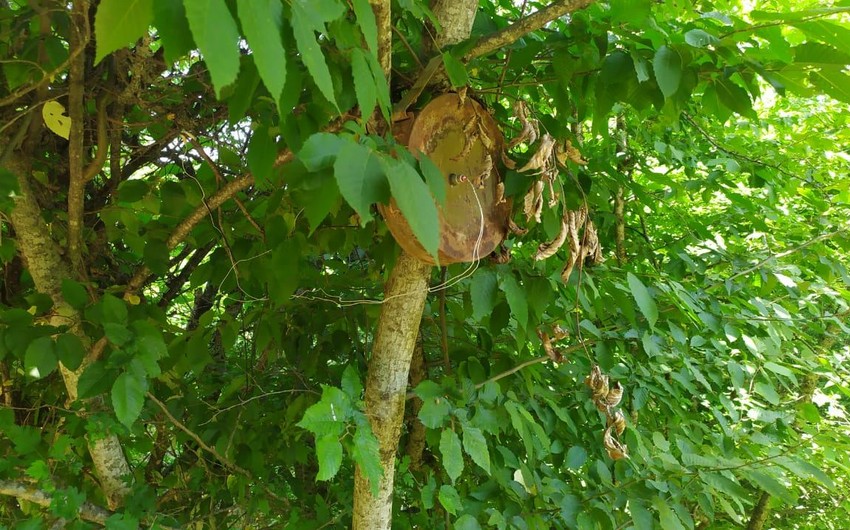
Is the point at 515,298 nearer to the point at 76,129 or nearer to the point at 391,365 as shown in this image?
the point at 391,365

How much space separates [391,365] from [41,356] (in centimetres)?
80

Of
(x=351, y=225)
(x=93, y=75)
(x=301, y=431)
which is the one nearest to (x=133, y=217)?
(x=93, y=75)

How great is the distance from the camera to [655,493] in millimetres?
1519

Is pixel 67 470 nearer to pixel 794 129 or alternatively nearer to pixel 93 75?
pixel 93 75

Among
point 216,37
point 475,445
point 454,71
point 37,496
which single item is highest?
point 216,37

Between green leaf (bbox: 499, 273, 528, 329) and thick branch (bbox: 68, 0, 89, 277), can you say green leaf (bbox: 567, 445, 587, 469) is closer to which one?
green leaf (bbox: 499, 273, 528, 329)

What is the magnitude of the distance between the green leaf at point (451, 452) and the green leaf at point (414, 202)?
0.70 m

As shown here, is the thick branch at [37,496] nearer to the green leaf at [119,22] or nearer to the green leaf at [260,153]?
the green leaf at [260,153]

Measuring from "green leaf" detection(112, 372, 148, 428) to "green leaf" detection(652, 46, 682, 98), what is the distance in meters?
1.23

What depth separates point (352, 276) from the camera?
6.67ft

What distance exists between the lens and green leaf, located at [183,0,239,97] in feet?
1.54

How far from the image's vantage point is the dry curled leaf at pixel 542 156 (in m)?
1.26

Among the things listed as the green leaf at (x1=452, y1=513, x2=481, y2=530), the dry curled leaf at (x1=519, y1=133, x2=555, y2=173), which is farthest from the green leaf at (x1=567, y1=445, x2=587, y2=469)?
the dry curled leaf at (x1=519, y1=133, x2=555, y2=173)

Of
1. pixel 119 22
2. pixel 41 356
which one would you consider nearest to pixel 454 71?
pixel 119 22
